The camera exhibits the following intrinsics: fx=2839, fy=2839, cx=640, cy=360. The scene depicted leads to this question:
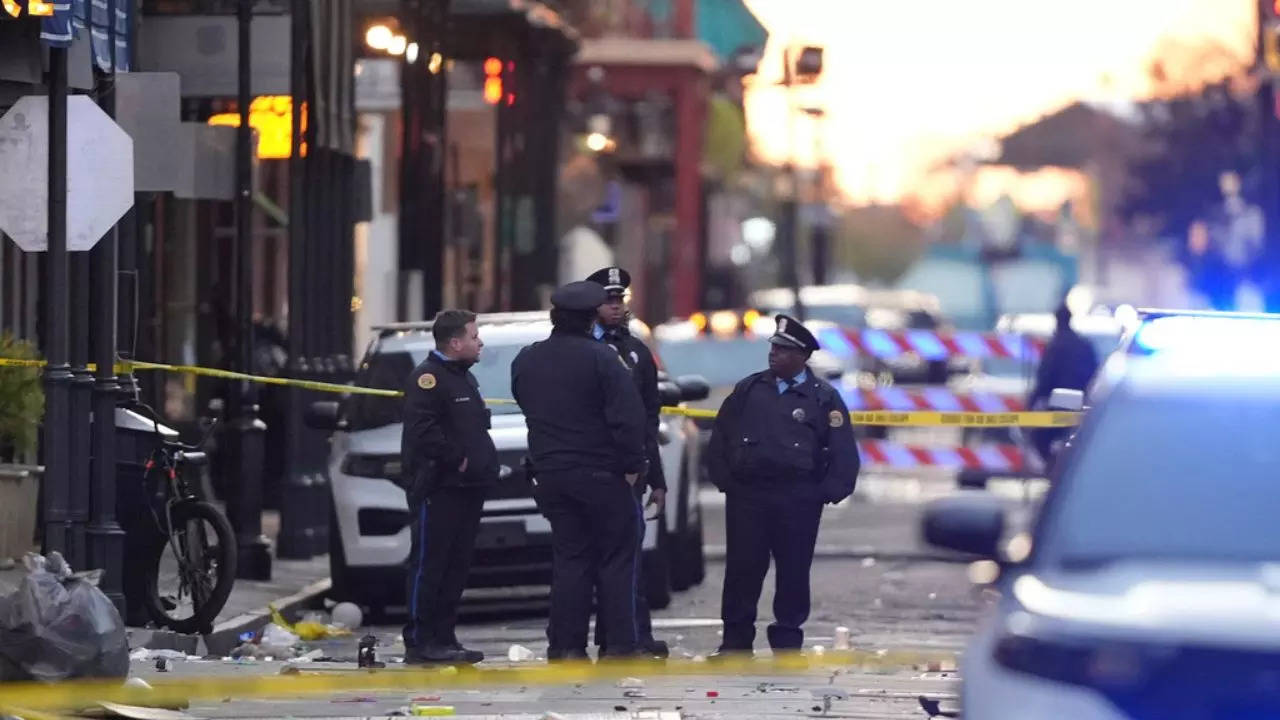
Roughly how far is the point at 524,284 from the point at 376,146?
2689mm

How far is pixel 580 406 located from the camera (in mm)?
13180

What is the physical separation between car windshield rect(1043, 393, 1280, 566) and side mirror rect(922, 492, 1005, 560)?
19.9 inches

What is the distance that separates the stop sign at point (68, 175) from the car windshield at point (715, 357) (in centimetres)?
1653

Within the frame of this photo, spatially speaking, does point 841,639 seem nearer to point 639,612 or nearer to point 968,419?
point 639,612

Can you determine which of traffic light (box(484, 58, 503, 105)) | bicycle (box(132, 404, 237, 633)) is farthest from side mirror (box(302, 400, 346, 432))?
traffic light (box(484, 58, 503, 105))

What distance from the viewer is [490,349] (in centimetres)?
1758

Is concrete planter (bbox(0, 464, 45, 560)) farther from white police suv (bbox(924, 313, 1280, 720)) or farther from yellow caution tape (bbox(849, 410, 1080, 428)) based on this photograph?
white police suv (bbox(924, 313, 1280, 720))

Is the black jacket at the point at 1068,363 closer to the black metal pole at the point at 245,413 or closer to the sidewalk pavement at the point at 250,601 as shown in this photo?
the sidewalk pavement at the point at 250,601

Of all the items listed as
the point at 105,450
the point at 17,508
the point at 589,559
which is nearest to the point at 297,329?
the point at 17,508

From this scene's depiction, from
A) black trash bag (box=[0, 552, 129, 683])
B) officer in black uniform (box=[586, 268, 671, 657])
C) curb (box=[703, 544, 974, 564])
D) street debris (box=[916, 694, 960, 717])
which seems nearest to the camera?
street debris (box=[916, 694, 960, 717])

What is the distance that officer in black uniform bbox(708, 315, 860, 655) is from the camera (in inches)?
554

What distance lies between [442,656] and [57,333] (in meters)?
2.44

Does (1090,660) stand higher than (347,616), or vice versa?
(1090,660)

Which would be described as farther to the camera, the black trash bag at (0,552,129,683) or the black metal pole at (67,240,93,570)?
the black metal pole at (67,240,93,570)
